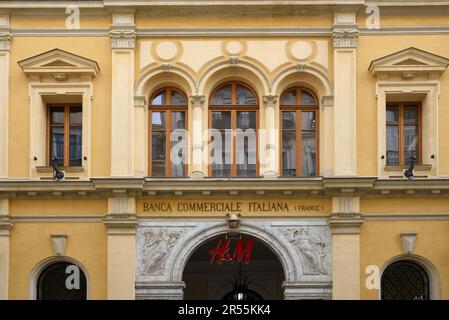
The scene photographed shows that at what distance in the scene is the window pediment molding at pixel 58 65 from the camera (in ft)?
85.0

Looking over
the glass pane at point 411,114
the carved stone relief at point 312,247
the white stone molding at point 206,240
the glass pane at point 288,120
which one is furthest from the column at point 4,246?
the glass pane at point 411,114

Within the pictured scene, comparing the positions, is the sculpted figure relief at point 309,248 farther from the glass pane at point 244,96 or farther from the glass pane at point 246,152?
the glass pane at point 244,96

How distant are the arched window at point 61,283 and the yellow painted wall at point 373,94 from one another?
822 cm

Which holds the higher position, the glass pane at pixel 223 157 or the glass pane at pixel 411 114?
the glass pane at pixel 411 114

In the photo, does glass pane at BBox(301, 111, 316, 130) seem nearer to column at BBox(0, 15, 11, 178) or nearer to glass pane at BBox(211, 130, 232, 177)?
glass pane at BBox(211, 130, 232, 177)

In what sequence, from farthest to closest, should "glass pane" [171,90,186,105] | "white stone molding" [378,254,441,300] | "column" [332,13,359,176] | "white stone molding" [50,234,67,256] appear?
"glass pane" [171,90,186,105] → "column" [332,13,359,176] → "white stone molding" [50,234,67,256] → "white stone molding" [378,254,441,300]

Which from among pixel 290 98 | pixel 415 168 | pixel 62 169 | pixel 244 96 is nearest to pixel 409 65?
pixel 415 168

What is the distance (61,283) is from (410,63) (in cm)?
1139

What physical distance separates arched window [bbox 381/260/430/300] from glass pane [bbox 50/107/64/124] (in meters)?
10.1

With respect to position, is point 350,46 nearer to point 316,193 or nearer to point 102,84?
point 316,193

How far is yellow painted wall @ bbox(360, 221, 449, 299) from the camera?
2520 cm

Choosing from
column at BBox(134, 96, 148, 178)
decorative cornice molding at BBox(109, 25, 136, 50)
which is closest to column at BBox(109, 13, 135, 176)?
decorative cornice molding at BBox(109, 25, 136, 50)

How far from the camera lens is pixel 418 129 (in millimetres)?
26516

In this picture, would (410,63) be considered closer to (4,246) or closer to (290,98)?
(290,98)
